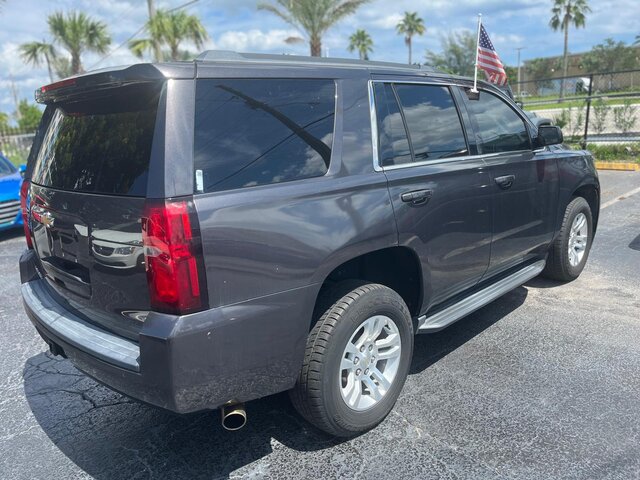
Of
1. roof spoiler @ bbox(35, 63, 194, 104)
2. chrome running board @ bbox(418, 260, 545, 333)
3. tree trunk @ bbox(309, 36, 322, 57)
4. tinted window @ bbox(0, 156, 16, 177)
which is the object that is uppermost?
tree trunk @ bbox(309, 36, 322, 57)

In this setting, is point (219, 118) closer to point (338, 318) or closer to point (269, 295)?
point (269, 295)

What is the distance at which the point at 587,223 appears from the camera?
522cm

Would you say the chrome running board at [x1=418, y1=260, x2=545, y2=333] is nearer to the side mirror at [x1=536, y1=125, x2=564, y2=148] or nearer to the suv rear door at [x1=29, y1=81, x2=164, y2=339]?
the side mirror at [x1=536, y1=125, x2=564, y2=148]

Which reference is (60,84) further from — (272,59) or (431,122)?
(431,122)

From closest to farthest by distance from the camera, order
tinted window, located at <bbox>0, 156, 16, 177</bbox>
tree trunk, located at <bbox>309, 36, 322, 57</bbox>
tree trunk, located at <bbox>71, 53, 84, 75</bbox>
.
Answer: tinted window, located at <bbox>0, 156, 16, 177</bbox>, tree trunk, located at <bbox>309, 36, 322, 57</bbox>, tree trunk, located at <bbox>71, 53, 84, 75</bbox>

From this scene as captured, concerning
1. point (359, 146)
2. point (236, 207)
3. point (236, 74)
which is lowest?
point (236, 207)

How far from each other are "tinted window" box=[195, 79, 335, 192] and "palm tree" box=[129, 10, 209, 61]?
20.1m

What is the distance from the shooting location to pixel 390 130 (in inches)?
123

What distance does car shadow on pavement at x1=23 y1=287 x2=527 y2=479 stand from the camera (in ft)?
9.15

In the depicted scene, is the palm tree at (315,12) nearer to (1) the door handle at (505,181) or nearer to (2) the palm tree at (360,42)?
(1) the door handle at (505,181)

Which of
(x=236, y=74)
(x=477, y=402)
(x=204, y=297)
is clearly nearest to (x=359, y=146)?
(x=236, y=74)

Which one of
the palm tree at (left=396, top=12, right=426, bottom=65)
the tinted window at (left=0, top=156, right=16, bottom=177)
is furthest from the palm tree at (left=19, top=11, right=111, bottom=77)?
the palm tree at (left=396, top=12, right=426, bottom=65)

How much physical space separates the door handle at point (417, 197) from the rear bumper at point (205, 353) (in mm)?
816

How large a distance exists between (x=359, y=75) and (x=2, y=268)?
5.83 metres
